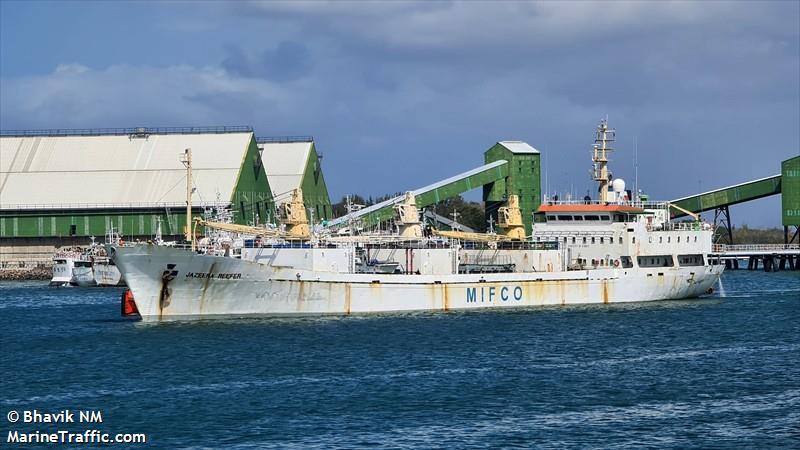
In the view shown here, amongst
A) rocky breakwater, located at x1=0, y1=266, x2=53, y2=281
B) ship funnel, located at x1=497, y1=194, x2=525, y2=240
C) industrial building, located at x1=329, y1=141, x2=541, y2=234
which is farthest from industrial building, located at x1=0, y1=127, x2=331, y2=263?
ship funnel, located at x1=497, y1=194, x2=525, y2=240

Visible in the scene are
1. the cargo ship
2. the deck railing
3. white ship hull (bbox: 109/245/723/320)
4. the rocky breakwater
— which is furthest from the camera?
the deck railing

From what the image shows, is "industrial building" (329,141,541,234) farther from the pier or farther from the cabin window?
the cabin window

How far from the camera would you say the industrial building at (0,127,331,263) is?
121 m

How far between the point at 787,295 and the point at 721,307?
599 inches

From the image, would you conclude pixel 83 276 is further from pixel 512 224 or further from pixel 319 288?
pixel 319 288

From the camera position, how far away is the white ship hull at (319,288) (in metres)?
59.7

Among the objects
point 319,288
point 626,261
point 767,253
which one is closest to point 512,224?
point 626,261

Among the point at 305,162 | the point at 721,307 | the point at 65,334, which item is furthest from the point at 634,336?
the point at 305,162

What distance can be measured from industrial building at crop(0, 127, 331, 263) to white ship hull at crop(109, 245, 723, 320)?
54474mm

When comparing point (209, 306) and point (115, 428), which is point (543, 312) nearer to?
point (209, 306)

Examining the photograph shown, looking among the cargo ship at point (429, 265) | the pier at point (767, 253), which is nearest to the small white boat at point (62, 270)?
the cargo ship at point (429, 265)

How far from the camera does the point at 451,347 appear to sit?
170ft

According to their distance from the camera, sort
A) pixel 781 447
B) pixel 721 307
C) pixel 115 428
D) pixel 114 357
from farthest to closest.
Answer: pixel 721 307
pixel 114 357
pixel 115 428
pixel 781 447

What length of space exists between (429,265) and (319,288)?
8.46 m
